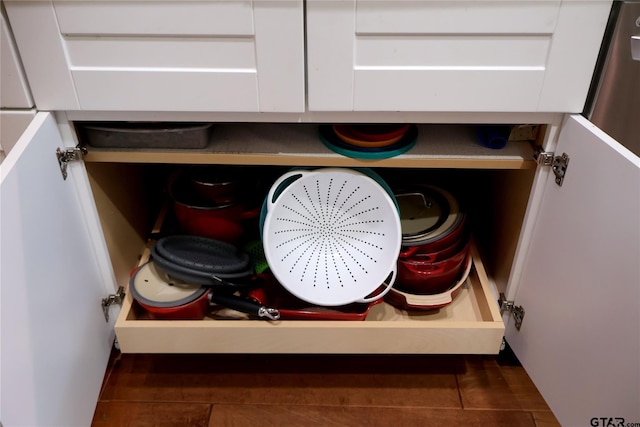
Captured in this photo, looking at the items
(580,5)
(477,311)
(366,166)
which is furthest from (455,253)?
(580,5)

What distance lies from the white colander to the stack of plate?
64 millimetres

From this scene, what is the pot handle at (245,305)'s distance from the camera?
A: 3.33ft

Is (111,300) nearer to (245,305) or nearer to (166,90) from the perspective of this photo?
(245,305)

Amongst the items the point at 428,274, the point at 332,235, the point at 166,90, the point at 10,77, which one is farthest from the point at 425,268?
the point at 10,77

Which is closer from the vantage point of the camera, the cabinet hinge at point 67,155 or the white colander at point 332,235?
the cabinet hinge at point 67,155

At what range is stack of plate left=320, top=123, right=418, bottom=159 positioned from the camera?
Answer: 94cm

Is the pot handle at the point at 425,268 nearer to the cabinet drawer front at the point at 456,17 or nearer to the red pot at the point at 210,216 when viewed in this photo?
the red pot at the point at 210,216

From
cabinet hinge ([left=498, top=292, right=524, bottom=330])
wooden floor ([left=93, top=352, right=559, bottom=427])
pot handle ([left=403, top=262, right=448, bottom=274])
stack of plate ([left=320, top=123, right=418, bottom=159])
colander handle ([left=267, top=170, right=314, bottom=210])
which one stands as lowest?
wooden floor ([left=93, top=352, right=559, bottom=427])

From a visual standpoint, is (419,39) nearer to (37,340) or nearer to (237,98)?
(237,98)

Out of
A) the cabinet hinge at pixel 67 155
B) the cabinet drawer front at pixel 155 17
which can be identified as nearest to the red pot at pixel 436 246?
the cabinet drawer front at pixel 155 17

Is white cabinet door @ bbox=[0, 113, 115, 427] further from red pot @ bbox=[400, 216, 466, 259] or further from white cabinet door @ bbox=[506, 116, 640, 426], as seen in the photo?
white cabinet door @ bbox=[506, 116, 640, 426]

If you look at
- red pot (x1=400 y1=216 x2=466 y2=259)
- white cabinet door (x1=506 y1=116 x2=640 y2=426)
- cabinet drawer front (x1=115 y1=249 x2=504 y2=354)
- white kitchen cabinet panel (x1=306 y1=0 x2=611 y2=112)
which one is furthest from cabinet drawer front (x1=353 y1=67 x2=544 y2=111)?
cabinet drawer front (x1=115 y1=249 x2=504 y2=354)

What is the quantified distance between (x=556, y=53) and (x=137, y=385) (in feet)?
3.48

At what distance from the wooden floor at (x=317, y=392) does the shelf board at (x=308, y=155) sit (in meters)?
0.51
